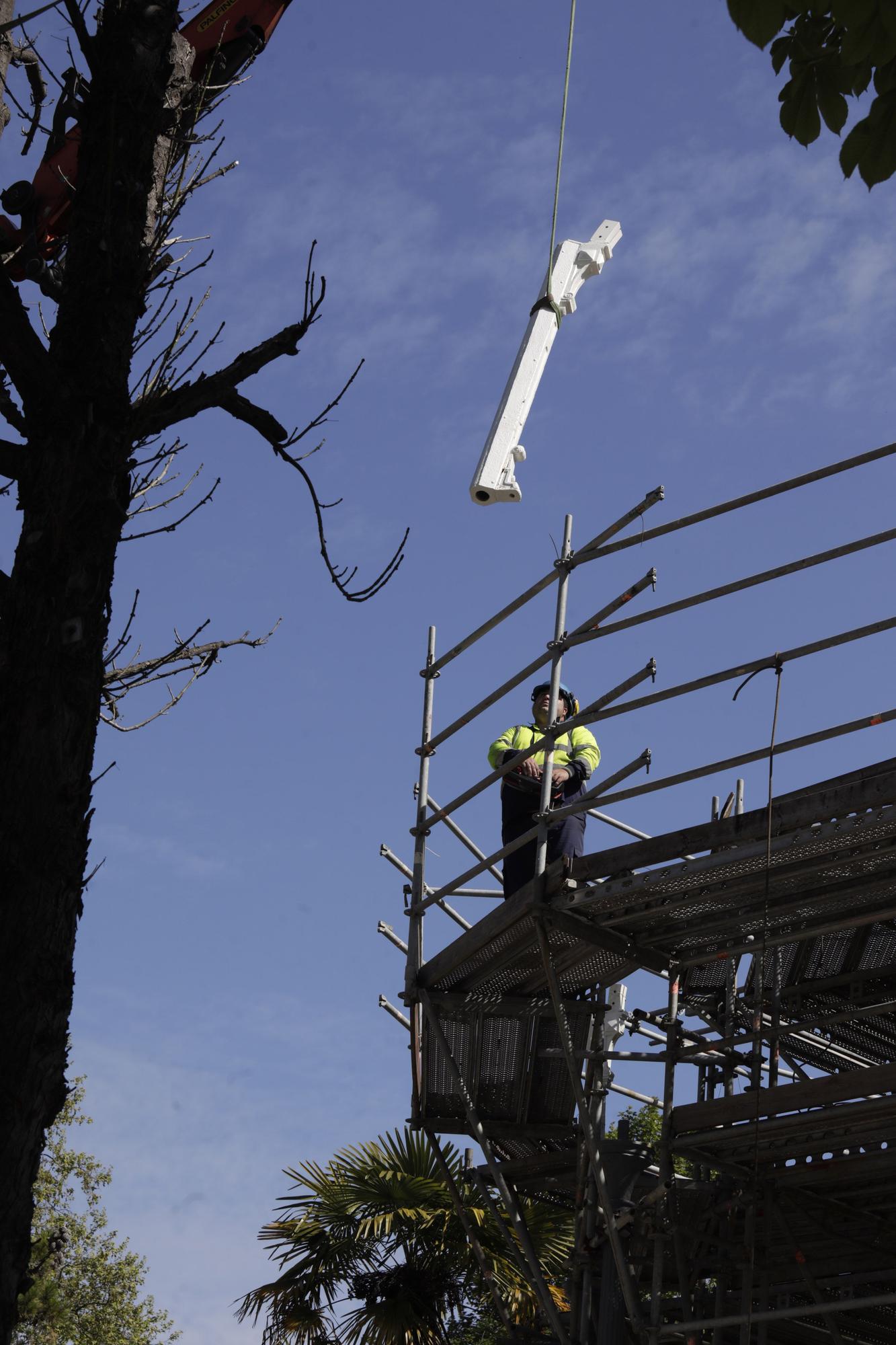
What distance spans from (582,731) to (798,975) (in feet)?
5.98

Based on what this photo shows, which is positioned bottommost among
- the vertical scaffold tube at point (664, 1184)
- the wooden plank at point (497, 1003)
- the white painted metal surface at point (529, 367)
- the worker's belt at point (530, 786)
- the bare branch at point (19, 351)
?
the vertical scaffold tube at point (664, 1184)

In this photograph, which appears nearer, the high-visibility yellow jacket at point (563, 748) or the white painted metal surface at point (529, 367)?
the high-visibility yellow jacket at point (563, 748)

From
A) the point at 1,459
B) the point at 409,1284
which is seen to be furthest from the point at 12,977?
the point at 409,1284

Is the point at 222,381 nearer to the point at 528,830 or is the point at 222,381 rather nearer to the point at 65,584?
the point at 65,584

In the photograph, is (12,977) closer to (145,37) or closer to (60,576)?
(60,576)

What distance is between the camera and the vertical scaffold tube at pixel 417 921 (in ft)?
31.4

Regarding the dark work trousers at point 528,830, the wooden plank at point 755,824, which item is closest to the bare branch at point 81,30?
the wooden plank at point 755,824

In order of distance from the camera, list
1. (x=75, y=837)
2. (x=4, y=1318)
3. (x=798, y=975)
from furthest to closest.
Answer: (x=798, y=975) → (x=75, y=837) → (x=4, y=1318)

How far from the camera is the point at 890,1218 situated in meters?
8.28

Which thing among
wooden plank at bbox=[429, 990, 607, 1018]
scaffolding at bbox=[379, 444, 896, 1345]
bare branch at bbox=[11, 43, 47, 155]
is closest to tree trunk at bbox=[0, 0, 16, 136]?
bare branch at bbox=[11, 43, 47, 155]

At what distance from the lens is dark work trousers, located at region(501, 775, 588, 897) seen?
8984 mm

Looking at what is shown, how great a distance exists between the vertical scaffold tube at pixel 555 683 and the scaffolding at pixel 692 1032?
0.06 feet

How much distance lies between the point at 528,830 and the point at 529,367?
4.04 meters

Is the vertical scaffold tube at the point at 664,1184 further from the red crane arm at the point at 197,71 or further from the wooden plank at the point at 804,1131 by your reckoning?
the red crane arm at the point at 197,71
